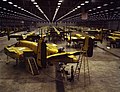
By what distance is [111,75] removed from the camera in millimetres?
17594

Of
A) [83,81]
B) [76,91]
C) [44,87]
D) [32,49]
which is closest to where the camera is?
[76,91]

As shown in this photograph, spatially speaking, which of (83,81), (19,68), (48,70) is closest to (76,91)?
(83,81)

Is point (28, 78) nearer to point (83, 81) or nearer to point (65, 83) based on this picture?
point (65, 83)

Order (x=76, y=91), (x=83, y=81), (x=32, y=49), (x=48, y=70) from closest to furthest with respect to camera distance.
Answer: (x=76, y=91) < (x=83, y=81) < (x=48, y=70) < (x=32, y=49)

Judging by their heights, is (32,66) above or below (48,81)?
above

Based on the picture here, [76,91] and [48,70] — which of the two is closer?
[76,91]

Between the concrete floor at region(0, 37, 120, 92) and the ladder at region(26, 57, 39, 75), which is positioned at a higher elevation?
the ladder at region(26, 57, 39, 75)

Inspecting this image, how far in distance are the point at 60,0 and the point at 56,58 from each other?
15.8 m

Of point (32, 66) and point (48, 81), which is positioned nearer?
point (48, 81)

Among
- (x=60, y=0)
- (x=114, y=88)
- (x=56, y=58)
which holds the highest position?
(x=60, y=0)

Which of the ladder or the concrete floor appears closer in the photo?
the concrete floor

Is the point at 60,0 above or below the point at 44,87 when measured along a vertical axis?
above

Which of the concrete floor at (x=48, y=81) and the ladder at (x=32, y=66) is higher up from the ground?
the ladder at (x=32, y=66)

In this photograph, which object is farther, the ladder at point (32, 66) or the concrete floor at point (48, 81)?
the ladder at point (32, 66)
